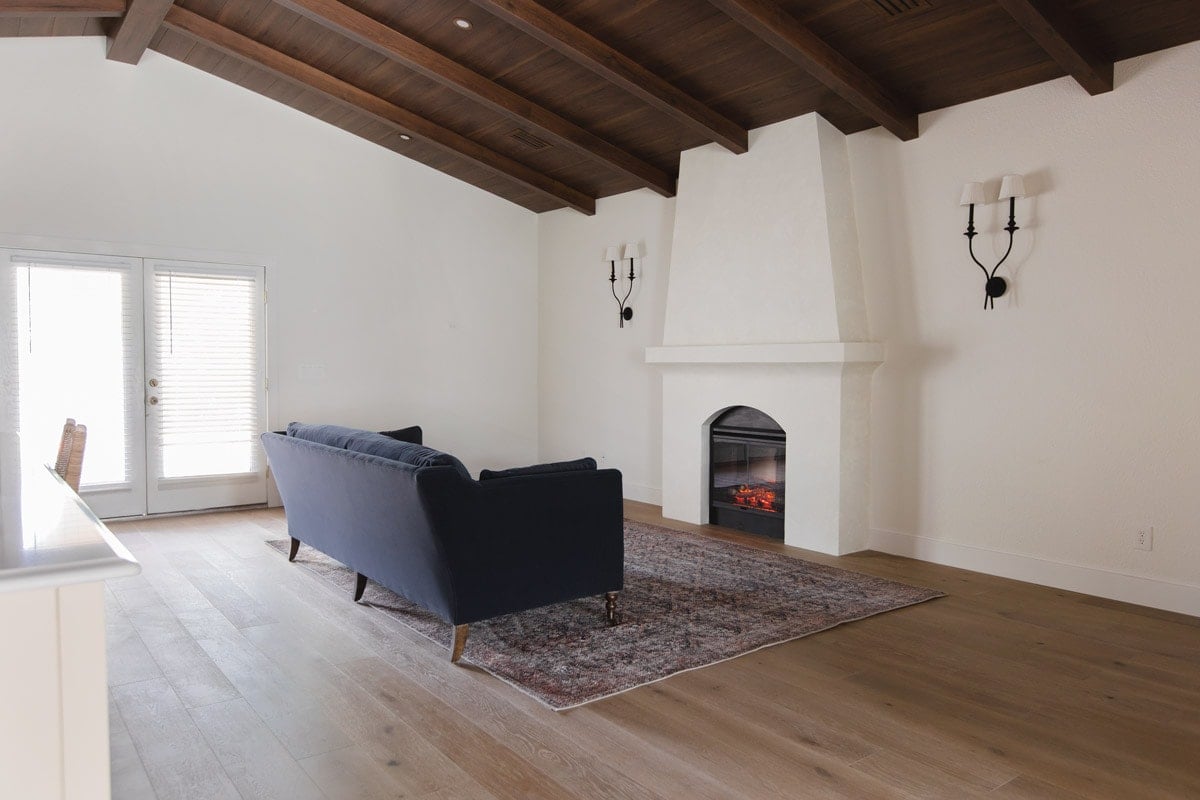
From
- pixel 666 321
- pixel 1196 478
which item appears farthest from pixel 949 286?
pixel 666 321

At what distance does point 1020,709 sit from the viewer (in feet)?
10.1

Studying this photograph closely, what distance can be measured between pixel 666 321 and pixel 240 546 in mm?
3505

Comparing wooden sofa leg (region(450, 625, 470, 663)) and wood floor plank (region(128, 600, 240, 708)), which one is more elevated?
wooden sofa leg (region(450, 625, 470, 663))

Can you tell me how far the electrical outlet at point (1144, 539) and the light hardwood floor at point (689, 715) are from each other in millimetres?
320

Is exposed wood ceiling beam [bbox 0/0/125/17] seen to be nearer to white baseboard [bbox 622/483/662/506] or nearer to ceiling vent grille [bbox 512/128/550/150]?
ceiling vent grille [bbox 512/128/550/150]

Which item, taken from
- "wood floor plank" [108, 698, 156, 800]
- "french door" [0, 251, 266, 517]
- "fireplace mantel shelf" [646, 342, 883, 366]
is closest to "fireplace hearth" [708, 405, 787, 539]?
"fireplace mantel shelf" [646, 342, 883, 366]

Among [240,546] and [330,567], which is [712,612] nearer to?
[330,567]

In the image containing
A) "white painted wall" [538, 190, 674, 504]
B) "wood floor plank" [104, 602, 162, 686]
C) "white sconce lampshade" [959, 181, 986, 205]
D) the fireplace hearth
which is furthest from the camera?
"white painted wall" [538, 190, 674, 504]

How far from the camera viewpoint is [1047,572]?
15.7 feet

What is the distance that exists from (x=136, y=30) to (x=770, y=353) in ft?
16.1

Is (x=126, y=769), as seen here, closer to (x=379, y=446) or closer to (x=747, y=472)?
(x=379, y=446)

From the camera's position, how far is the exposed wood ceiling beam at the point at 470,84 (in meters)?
5.22

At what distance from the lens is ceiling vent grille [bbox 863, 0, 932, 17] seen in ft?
13.8

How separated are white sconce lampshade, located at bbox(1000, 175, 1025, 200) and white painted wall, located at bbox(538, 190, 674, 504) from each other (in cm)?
300
